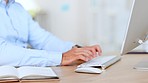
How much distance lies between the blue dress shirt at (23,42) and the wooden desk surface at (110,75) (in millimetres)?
95

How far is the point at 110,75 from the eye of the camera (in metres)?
1.28

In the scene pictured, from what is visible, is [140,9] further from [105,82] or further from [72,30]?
[72,30]

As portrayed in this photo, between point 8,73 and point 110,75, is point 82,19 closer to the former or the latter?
point 110,75

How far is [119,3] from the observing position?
14.1 feet

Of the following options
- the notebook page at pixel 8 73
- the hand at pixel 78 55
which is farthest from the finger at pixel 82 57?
the notebook page at pixel 8 73

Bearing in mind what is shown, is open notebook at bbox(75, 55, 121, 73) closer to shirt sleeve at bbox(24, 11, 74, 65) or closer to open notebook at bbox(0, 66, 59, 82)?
open notebook at bbox(0, 66, 59, 82)

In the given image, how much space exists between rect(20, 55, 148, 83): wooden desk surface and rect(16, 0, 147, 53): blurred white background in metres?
2.91

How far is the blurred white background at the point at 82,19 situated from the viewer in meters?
4.42

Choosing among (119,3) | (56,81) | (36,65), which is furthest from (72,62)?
(119,3)

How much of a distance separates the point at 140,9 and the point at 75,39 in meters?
3.32

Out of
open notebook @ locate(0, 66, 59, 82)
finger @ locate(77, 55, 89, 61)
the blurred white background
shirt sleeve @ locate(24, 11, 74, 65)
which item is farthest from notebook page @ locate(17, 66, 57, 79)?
the blurred white background

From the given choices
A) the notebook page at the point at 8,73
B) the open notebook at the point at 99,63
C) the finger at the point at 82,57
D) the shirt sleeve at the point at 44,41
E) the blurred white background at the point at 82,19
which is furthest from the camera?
the blurred white background at the point at 82,19

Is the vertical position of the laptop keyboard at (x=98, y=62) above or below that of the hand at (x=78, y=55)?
below

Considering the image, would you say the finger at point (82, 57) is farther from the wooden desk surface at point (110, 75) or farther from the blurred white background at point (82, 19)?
the blurred white background at point (82, 19)
